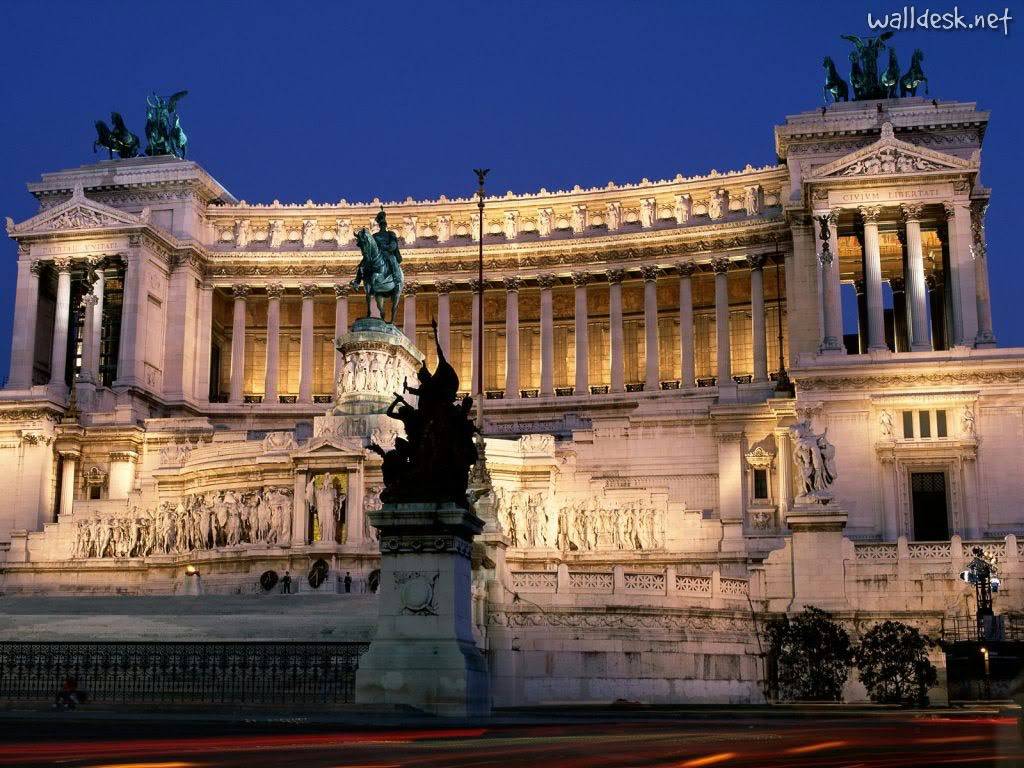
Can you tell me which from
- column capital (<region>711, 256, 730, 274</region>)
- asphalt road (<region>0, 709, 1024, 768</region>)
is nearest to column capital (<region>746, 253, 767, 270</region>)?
column capital (<region>711, 256, 730, 274</region>)

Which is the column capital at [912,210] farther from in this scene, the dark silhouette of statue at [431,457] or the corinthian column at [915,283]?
the dark silhouette of statue at [431,457]

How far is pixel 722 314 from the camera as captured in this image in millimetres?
82812

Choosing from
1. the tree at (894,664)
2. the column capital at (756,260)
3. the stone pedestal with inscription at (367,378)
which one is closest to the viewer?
the tree at (894,664)

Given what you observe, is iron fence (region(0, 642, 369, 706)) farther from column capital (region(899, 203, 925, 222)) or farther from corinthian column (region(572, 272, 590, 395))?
corinthian column (region(572, 272, 590, 395))

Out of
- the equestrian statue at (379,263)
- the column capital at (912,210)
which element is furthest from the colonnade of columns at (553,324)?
the equestrian statue at (379,263)

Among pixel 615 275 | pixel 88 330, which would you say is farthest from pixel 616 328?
pixel 88 330

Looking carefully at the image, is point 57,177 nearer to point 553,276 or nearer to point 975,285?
point 553,276

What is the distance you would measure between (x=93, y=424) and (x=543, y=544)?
29156 mm

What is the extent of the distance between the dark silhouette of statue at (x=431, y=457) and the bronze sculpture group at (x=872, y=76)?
64618 mm

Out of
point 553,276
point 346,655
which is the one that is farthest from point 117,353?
point 346,655

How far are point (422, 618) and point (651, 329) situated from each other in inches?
2406

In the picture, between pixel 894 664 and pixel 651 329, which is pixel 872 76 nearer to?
pixel 651 329

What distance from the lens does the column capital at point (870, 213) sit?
7364cm

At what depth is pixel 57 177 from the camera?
9069cm
